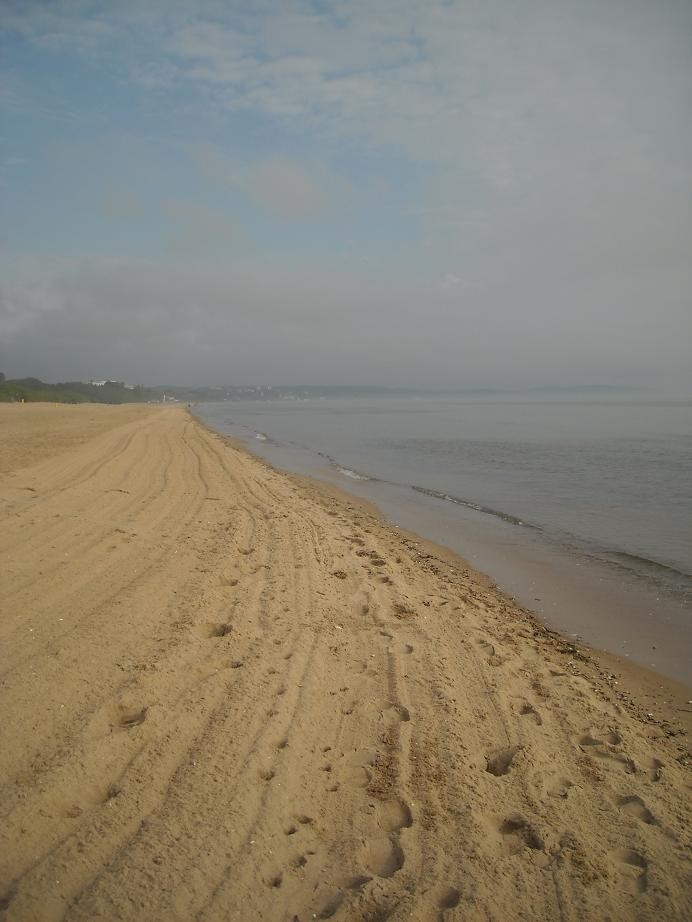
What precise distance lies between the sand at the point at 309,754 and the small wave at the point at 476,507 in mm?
5415

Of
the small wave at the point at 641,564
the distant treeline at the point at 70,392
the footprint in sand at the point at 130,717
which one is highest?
the distant treeline at the point at 70,392

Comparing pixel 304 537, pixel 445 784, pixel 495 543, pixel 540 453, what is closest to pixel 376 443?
pixel 540 453

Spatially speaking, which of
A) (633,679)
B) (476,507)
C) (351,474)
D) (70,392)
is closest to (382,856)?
(633,679)

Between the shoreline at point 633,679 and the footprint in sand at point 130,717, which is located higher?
the footprint in sand at point 130,717

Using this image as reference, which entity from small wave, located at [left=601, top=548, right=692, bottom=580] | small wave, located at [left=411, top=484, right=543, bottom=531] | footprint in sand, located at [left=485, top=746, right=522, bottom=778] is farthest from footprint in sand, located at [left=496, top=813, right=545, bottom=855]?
small wave, located at [left=411, top=484, right=543, bottom=531]

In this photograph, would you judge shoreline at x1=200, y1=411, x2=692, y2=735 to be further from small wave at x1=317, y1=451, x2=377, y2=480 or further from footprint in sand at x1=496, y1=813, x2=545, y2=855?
small wave at x1=317, y1=451, x2=377, y2=480

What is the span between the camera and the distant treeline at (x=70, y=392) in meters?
72.9

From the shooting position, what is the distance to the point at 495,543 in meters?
9.56

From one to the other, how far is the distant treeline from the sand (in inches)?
2966

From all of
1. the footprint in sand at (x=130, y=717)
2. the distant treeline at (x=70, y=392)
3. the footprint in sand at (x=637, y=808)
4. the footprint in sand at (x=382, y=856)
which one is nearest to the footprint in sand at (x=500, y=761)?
the footprint in sand at (x=637, y=808)

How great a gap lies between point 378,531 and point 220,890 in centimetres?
716

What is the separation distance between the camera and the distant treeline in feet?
239

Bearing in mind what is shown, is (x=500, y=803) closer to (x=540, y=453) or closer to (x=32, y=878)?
(x=32, y=878)

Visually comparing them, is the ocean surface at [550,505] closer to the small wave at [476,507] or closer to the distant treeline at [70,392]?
A: the small wave at [476,507]
